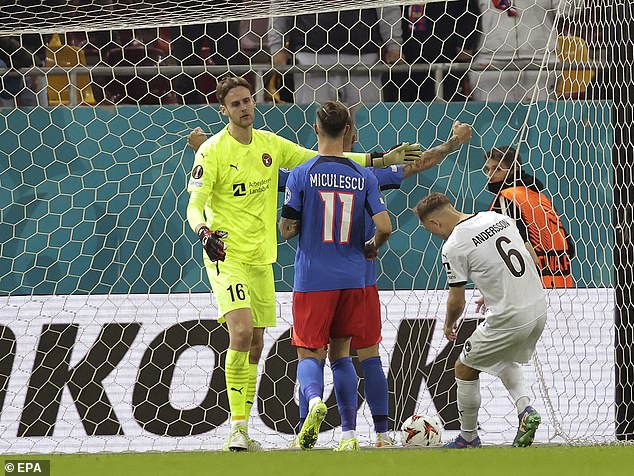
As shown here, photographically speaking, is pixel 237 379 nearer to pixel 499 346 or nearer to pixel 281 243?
pixel 499 346

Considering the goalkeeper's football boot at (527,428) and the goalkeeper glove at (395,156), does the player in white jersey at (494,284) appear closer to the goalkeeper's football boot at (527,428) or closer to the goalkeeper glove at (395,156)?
the goalkeeper's football boot at (527,428)

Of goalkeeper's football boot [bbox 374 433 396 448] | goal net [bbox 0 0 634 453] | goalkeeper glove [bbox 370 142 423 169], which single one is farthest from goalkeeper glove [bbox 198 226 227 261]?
goal net [bbox 0 0 634 453]

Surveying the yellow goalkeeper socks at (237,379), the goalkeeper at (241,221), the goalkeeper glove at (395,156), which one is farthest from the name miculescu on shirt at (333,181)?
the yellow goalkeeper socks at (237,379)

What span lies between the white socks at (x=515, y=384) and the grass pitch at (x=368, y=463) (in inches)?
40.9

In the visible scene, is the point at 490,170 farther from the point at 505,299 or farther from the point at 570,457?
the point at 570,457

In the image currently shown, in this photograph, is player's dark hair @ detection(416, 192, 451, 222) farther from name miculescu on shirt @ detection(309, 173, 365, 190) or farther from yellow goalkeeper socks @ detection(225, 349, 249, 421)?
yellow goalkeeper socks @ detection(225, 349, 249, 421)

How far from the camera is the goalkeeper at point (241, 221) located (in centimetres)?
493

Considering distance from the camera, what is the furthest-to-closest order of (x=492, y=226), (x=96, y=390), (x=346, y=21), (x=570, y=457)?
(x=346, y=21) < (x=96, y=390) < (x=492, y=226) < (x=570, y=457)

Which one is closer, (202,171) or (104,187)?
(202,171)

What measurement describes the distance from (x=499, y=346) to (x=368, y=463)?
1.34m

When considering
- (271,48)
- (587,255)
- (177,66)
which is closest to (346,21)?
(271,48)

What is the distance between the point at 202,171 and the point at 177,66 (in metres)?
1.89

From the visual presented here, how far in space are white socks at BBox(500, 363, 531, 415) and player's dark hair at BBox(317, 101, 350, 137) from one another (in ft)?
4.51

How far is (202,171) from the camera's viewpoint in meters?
5.02
